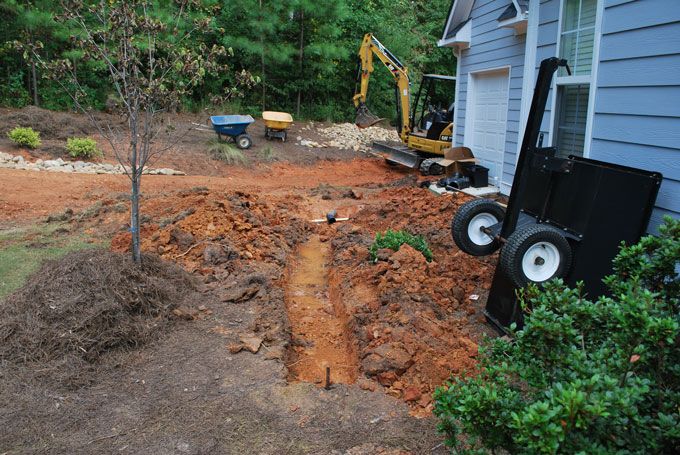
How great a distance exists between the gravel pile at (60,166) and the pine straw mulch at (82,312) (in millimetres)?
8171

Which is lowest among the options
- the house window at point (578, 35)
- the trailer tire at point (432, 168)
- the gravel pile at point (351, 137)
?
the trailer tire at point (432, 168)

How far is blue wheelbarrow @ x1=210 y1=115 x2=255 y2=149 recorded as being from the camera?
1596 centimetres

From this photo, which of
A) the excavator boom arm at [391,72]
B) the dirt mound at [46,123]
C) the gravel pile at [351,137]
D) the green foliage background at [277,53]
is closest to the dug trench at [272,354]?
the dirt mound at [46,123]

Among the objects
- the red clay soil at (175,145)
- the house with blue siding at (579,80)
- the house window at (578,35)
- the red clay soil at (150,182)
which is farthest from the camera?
the red clay soil at (175,145)

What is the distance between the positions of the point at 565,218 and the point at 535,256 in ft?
2.16

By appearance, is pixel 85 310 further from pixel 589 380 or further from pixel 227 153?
pixel 227 153

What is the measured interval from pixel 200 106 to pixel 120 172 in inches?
309

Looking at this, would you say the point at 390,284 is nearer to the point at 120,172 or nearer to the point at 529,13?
the point at 529,13

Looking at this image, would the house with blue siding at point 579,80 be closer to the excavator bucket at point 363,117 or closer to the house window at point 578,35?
the house window at point 578,35

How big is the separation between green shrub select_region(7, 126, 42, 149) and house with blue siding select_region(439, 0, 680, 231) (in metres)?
10.6

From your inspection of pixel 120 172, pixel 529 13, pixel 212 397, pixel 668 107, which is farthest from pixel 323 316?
pixel 120 172

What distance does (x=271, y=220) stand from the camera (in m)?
8.99

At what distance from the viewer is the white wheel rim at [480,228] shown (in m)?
5.23

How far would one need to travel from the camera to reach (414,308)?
518cm
